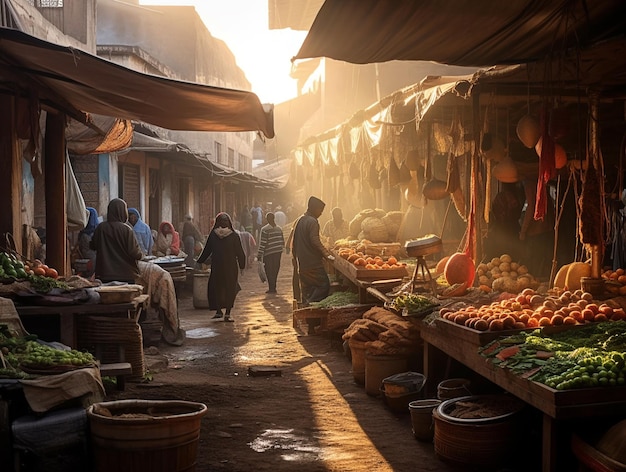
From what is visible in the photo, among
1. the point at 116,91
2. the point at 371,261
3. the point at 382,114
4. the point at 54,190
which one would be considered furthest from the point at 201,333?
the point at 116,91

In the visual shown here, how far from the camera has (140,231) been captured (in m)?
13.9

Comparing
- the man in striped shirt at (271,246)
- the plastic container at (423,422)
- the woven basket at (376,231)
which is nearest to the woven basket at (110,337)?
the plastic container at (423,422)

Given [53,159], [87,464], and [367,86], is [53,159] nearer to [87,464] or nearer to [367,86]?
[87,464]

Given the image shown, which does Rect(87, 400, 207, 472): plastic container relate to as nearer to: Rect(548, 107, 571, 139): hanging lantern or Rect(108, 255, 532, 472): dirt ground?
Rect(108, 255, 532, 472): dirt ground

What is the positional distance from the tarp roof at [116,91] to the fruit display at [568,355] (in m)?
3.36

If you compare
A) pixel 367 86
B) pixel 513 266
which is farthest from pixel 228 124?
pixel 367 86

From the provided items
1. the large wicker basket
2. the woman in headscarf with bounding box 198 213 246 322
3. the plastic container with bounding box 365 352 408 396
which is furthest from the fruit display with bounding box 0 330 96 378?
the woman in headscarf with bounding box 198 213 246 322

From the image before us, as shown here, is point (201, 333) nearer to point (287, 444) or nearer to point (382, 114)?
point (382, 114)

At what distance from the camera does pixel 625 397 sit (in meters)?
4.17

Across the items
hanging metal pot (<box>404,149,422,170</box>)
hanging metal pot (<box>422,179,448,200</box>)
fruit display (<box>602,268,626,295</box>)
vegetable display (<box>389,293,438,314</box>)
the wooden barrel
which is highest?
hanging metal pot (<box>404,149,422,170</box>)

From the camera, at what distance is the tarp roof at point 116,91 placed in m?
5.84

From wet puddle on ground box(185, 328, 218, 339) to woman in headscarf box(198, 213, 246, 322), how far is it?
2.67 feet

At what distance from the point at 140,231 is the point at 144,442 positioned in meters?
10.00

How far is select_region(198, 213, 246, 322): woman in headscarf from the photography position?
12.2m
